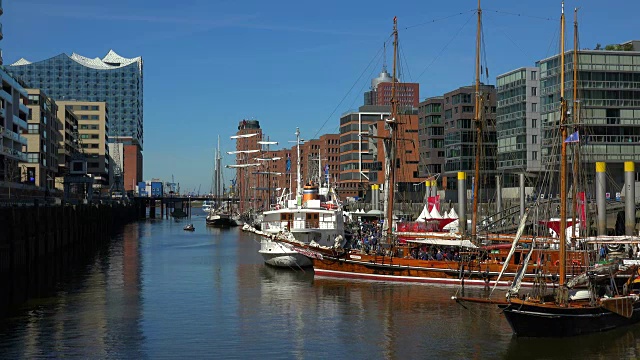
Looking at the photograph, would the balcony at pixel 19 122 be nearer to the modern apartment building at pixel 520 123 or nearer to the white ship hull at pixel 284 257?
the white ship hull at pixel 284 257

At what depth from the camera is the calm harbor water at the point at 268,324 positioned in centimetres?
3672

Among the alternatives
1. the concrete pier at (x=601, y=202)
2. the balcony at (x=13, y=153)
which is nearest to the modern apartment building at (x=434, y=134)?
the balcony at (x=13, y=153)

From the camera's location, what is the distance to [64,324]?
43.2m

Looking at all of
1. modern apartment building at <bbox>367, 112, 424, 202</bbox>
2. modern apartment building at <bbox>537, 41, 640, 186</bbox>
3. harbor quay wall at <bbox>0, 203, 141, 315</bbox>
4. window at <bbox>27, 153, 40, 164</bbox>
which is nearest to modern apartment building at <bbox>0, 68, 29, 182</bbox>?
window at <bbox>27, 153, 40, 164</bbox>

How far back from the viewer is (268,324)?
43562mm

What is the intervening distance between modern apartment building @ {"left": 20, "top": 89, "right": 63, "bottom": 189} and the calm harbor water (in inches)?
3400

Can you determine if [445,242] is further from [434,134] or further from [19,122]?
[434,134]

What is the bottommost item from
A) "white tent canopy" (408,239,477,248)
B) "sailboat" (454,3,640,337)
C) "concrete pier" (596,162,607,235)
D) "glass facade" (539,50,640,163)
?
"sailboat" (454,3,640,337)

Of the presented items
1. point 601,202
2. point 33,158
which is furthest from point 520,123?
point 33,158

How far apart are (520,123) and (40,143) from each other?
87.5 meters

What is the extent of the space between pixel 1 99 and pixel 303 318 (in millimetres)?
89296

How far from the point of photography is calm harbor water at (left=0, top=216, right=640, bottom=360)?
3672 centimetres

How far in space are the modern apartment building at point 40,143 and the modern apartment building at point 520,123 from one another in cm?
7658

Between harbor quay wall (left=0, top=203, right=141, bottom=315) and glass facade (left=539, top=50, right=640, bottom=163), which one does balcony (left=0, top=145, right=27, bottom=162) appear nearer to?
harbor quay wall (left=0, top=203, right=141, bottom=315)
